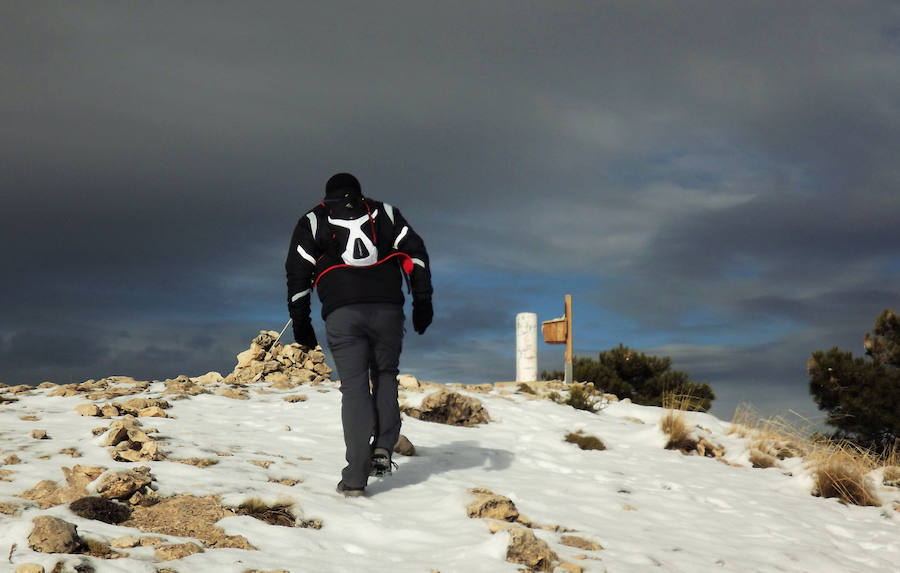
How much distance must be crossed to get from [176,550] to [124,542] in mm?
287

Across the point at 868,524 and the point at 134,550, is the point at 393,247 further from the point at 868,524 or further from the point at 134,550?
the point at 868,524

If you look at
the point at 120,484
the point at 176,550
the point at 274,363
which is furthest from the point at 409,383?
the point at 176,550

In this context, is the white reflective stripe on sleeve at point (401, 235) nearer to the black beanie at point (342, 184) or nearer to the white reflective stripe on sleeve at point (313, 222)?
the black beanie at point (342, 184)

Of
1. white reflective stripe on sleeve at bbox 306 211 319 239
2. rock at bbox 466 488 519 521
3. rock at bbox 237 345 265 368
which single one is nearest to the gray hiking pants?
white reflective stripe on sleeve at bbox 306 211 319 239

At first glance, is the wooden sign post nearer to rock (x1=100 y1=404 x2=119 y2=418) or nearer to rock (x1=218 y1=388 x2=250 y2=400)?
rock (x1=218 y1=388 x2=250 y2=400)

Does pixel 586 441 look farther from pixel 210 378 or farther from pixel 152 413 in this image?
pixel 210 378

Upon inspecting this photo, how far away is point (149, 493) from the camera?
458cm

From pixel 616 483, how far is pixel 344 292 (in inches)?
132

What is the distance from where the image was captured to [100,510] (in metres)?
4.16

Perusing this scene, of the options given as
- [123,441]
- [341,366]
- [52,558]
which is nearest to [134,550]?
[52,558]

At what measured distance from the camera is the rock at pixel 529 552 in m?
3.95

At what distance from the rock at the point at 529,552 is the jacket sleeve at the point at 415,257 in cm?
213

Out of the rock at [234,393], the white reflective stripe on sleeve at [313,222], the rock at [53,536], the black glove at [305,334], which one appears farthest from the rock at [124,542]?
the rock at [234,393]

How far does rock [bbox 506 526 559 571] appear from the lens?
3.95 meters
